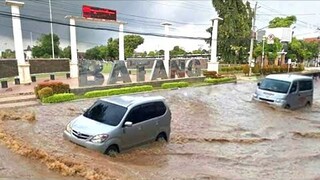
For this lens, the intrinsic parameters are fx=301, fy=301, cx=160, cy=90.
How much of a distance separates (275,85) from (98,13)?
21316mm

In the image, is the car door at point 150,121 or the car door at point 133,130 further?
the car door at point 150,121

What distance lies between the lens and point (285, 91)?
660 inches

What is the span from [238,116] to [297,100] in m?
4.08

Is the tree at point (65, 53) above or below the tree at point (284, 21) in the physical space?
below

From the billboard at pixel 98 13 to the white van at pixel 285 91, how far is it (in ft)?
66.2

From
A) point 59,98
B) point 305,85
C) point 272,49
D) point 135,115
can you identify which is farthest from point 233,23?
point 135,115

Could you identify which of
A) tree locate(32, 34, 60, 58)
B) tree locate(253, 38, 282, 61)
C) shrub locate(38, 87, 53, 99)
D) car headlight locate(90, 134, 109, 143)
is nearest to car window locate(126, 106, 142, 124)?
car headlight locate(90, 134, 109, 143)

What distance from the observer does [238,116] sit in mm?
15984

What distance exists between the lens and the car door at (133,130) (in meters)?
8.59

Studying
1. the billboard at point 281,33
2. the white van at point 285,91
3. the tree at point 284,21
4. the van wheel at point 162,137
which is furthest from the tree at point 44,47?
the van wheel at point 162,137

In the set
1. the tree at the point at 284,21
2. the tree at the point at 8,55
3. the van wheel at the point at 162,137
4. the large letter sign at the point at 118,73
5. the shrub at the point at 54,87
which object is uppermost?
the tree at the point at 284,21

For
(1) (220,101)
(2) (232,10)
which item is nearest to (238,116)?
(1) (220,101)

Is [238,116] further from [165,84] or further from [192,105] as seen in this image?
[165,84]

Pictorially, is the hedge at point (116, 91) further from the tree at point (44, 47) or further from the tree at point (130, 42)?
the tree at point (130, 42)
